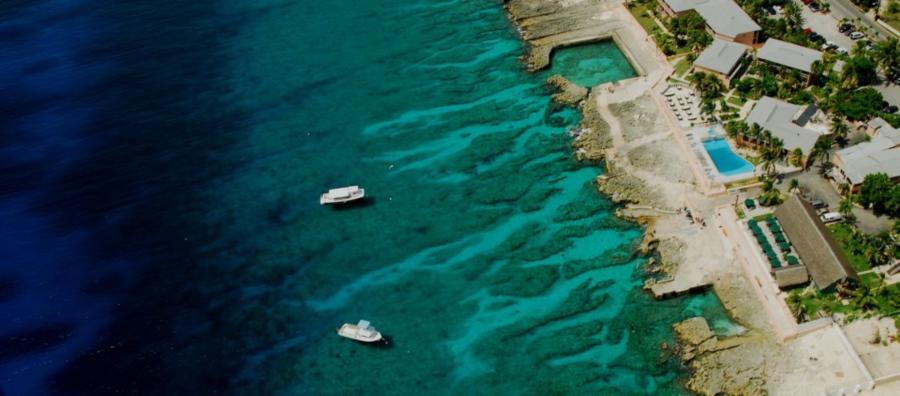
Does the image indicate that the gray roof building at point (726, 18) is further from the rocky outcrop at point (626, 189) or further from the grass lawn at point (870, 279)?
the grass lawn at point (870, 279)

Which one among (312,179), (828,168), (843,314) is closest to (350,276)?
(312,179)

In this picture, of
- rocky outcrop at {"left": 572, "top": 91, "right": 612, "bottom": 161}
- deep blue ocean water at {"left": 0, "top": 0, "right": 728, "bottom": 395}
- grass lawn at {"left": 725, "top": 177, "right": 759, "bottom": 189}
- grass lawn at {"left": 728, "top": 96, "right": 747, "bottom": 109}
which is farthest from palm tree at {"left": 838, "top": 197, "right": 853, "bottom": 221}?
rocky outcrop at {"left": 572, "top": 91, "right": 612, "bottom": 161}

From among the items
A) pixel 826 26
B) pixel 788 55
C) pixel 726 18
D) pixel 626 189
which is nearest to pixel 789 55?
pixel 788 55

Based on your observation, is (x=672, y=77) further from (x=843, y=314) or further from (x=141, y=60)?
(x=141, y=60)

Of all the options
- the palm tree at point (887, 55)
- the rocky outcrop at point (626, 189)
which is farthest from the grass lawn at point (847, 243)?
the palm tree at point (887, 55)

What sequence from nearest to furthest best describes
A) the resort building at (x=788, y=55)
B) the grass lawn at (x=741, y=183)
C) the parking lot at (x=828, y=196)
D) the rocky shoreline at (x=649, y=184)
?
the rocky shoreline at (x=649, y=184)
the parking lot at (x=828, y=196)
the grass lawn at (x=741, y=183)
the resort building at (x=788, y=55)
